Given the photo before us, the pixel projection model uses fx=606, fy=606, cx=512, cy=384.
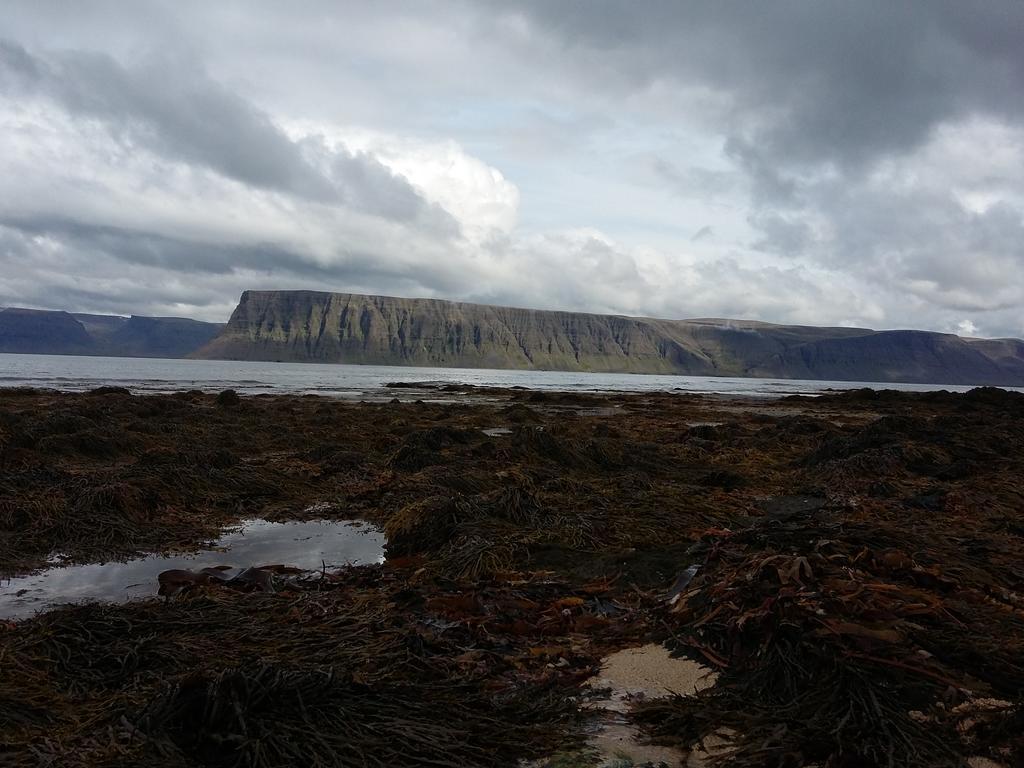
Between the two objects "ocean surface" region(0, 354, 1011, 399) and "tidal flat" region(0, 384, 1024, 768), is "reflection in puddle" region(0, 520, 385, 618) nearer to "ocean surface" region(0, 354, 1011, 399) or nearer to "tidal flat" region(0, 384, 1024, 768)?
"tidal flat" region(0, 384, 1024, 768)

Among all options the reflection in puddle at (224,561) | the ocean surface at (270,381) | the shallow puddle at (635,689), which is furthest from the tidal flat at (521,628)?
the ocean surface at (270,381)

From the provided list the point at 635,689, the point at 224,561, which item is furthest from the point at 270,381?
the point at 635,689

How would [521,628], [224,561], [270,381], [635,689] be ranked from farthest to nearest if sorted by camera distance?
[270,381], [224,561], [521,628], [635,689]

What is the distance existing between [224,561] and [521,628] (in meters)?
3.06

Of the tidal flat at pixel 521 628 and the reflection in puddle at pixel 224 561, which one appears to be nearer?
the tidal flat at pixel 521 628

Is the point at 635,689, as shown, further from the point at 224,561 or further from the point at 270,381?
the point at 270,381

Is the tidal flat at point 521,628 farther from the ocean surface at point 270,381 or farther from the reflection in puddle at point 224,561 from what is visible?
the ocean surface at point 270,381

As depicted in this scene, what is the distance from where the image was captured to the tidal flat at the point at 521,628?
230 centimetres

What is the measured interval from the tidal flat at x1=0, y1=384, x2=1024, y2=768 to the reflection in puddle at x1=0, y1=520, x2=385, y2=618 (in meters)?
0.15

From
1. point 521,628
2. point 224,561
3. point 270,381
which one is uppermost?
point 521,628

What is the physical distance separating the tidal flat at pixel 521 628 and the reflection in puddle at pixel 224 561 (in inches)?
5.9

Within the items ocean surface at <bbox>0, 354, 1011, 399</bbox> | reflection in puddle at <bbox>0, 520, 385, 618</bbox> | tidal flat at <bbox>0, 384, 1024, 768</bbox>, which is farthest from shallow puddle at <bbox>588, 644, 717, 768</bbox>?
ocean surface at <bbox>0, 354, 1011, 399</bbox>

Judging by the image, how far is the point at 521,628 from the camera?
141 inches

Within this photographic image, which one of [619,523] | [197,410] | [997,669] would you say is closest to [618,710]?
[997,669]
